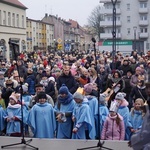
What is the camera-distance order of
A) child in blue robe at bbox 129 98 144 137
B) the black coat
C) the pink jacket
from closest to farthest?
the pink jacket
child in blue robe at bbox 129 98 144 137
the black coat

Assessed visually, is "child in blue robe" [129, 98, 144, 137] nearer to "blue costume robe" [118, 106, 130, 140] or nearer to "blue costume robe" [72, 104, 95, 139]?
"blue costume robe" [118, 106, 130, 140]

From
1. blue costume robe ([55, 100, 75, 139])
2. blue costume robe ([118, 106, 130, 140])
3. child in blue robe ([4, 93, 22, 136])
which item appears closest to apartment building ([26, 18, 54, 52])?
child in blue robe ([4, 93, 22, 136])

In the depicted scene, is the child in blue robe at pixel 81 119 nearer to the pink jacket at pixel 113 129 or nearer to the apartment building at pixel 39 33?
the pink jacket at pixel 113 129

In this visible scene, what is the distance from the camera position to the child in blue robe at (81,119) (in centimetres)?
905

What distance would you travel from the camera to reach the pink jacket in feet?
29.3

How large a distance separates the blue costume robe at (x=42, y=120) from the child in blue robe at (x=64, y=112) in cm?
17

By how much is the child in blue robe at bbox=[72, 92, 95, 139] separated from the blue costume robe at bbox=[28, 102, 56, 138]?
21.9 inches

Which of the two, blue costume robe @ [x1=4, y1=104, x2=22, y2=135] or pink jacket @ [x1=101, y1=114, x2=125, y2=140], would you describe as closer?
pink jacket @ [x1=101, y1=114, x2=125, y2=140]

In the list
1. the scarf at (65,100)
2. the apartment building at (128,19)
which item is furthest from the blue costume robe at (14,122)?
the apartment building at (128,19)

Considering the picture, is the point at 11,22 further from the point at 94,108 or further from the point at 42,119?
the point at 42,119

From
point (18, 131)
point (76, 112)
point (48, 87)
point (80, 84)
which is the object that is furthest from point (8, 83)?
point (76, 112)

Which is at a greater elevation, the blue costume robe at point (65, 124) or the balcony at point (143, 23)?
the balcony at point (143, 23)

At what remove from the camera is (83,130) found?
9.23 m

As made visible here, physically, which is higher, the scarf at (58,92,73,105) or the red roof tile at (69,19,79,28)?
the red roof tile at (69,19,79,28)
